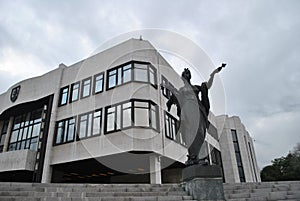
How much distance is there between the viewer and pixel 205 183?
6.29 metres

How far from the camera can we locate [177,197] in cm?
621

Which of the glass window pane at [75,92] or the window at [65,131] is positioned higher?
the glass window pane at [75,92]

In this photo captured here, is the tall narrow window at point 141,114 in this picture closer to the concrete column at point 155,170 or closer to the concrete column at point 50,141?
the concrete column at point 155,170

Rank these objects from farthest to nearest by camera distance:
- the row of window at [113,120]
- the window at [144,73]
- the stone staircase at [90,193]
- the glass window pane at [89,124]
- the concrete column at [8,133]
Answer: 1. the concrete column at [8,133]
2. the glass window pane at [89,124]
3. the window at [144,73]
4. the row of window at [113,120]
5. the stone staircase at [90,193]

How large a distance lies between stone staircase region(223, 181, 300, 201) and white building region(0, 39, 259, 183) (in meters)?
7.20

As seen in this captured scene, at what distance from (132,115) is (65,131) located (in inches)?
240

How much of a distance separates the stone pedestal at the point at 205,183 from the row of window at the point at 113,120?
8144 millimetres

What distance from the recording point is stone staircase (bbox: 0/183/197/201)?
567 cm

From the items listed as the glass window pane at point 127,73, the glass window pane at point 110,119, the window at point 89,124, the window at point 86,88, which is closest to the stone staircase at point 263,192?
the glass window pane at point 110,119

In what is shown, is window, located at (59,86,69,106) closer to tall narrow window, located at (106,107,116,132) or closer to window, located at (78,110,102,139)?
window, located at (78,110,102,139)

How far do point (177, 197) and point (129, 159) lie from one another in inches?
390

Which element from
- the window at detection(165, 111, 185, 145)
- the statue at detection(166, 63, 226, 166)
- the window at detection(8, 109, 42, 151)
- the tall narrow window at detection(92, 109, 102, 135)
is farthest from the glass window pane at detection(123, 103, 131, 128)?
the window at detection(8, 109, 42, 151)

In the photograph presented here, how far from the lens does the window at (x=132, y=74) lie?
16.0 m

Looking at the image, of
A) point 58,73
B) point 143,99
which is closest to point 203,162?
point 143,99
